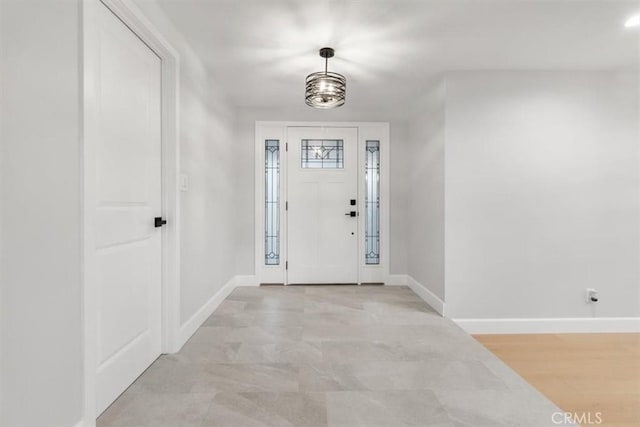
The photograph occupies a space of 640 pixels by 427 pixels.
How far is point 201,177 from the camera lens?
302 cm

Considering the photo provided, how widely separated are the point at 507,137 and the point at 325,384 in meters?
2.68

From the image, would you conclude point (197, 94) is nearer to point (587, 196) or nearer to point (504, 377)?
point (504, 377)

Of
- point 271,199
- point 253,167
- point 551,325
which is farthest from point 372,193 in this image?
point 551,325

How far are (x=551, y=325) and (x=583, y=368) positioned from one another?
0.79 meters

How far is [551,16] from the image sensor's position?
7.36 ft

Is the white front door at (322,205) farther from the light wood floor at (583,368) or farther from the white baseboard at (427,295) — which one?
the light wood floor at (583,368)

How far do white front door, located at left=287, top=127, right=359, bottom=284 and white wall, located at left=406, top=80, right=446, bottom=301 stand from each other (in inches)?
29.7

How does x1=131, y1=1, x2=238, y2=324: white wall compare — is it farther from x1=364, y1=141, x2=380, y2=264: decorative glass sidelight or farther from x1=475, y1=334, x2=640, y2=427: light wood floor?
x1=475, y1=334, x2=640, y2=427: light wood floor

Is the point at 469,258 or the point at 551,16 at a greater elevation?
the point at 551,16

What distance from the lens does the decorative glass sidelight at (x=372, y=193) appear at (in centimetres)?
455

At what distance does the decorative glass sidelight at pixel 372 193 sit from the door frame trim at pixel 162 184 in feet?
8.86

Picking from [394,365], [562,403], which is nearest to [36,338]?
[394,365]

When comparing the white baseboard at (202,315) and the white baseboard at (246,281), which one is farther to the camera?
the white baseboard at (246,281)

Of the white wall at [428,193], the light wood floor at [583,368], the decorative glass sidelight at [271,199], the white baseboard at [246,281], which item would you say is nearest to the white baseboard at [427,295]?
the white wall at [428,193]
